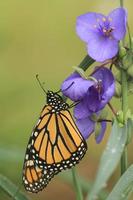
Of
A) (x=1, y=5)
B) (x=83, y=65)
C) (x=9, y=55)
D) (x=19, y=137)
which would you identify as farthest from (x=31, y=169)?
(x=1, y=5)

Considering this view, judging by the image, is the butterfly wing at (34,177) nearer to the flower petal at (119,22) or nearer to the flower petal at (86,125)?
the flower petal at (86,125)

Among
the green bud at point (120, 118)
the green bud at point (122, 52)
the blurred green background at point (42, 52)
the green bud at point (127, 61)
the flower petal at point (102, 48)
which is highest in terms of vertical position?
the flower petal at point (102, 48)

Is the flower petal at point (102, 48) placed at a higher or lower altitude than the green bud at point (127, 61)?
higher

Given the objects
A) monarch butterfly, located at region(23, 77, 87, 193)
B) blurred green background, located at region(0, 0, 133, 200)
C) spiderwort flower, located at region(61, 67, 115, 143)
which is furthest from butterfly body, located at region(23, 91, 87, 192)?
blurred green background, located at region(0, 0, 133, 200)

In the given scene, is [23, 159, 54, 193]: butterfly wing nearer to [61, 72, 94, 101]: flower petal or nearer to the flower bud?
[61, 72, 94, 101]: flower petal

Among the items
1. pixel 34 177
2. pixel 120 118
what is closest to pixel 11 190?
pixel 34 177

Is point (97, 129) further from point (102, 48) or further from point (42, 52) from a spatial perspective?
point (42, 52)

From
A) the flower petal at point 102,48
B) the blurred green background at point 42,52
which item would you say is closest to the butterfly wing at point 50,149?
the flower petal at point 102,48
